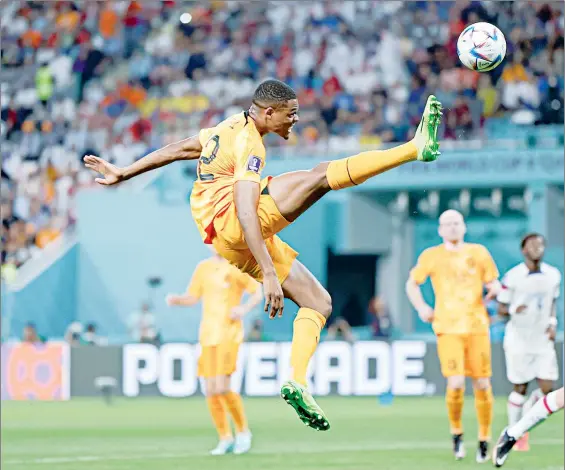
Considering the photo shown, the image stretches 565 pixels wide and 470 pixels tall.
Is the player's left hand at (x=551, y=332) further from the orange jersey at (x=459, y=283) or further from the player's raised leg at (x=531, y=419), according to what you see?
the player's raised leg at (x=531, y=419)

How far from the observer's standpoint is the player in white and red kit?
461 inches

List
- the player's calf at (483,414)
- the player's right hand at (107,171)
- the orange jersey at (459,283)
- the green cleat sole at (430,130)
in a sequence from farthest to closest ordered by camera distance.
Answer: the orange jersey at (459,283)
the player's calf at (483,414)
the player's right hand at (107,171)
the green cleat sole at (430,130)

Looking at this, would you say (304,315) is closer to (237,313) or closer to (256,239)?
(256,239)

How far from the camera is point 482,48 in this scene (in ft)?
26.4

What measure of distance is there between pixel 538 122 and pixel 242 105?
18.4 feet

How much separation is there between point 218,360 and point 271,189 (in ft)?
15.4

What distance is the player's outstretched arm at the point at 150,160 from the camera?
7914 millimetres

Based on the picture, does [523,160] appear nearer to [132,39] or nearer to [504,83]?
[504,83]

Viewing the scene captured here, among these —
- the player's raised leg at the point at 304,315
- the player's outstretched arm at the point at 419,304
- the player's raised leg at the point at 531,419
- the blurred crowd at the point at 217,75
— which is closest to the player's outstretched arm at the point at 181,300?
the player's outstretched arm at the point at 419,304

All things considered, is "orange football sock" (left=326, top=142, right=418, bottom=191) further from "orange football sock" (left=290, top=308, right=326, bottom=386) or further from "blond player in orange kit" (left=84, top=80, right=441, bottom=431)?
"orange football sock" (left=290, top=308, right=326, bottom=386)

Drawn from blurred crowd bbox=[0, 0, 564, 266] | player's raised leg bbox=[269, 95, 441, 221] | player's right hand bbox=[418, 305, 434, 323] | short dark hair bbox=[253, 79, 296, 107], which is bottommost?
player's right hand bbox=[418, 305, 434, 323]

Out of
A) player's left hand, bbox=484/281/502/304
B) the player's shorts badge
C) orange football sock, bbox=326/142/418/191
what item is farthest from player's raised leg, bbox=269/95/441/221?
player's left hand, bbox=484/281/502/304

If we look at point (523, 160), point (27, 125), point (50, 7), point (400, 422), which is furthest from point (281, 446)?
point (50, 7)

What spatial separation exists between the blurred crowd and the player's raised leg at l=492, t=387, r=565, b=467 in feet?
41.2
